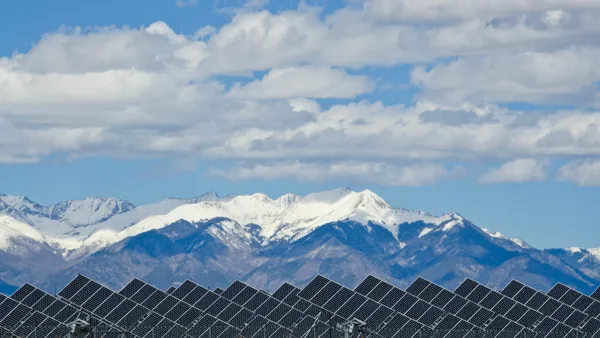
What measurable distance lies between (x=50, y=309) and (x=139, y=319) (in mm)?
7062

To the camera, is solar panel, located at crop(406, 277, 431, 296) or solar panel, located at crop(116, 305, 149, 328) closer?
solar panel, located at crop(116, 305, 149, 328)

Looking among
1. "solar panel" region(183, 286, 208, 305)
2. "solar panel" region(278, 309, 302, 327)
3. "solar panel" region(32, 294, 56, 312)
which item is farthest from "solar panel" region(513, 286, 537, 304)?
"solar panel" region(32, 294, 56, 312)

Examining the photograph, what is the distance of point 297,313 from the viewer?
116250mm

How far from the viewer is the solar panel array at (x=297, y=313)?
112 m

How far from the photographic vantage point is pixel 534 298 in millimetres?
131500

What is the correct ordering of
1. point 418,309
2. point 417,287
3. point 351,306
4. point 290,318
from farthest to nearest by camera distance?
point 417,287 → point 418,309 → point 351,306 → point 290,318

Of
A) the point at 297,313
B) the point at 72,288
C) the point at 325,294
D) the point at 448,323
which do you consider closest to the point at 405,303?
the point at 448,323

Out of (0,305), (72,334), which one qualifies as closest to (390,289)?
(0,305)

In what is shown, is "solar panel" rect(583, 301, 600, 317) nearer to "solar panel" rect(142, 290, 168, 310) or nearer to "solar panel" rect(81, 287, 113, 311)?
"solar panel" rect(142, 290, 168, 310)

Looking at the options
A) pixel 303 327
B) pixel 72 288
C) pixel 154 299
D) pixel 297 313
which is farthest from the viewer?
pixel 154 299

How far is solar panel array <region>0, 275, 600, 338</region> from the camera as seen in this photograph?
366 ft

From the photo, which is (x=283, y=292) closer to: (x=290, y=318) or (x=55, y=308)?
(x=290, y=318)

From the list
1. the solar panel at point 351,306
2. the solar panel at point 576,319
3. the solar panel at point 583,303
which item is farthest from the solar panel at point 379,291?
the solar panel at point 583,303

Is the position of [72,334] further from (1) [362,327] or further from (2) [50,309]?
(2) [50,309]
